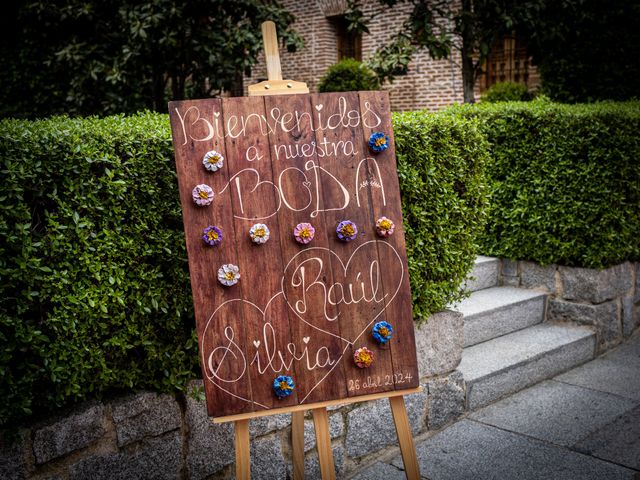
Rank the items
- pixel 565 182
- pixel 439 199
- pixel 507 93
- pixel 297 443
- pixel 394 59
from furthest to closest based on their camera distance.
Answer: pixel 507 93
pixel 394 59
pixel 565 182
pixel 439 199
pixel 297 443

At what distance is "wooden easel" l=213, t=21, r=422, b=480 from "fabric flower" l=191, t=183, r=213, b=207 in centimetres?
48

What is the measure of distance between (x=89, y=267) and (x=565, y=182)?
11.8 feet

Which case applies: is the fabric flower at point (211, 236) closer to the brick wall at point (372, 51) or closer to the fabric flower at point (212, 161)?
the fabric flower at point (212, 161)

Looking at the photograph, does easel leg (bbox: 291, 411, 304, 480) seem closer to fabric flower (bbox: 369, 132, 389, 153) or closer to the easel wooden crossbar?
the easel wooden crossbar

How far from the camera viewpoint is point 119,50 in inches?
261

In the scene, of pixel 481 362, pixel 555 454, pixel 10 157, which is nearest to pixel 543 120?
pixel 481 362

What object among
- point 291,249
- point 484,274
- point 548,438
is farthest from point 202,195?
point 484,274

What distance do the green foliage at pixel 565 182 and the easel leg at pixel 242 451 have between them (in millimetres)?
3274

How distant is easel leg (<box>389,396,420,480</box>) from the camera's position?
2.40 meters

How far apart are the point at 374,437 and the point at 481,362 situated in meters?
1.09

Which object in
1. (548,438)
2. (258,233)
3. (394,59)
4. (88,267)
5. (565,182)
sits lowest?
(548,438)

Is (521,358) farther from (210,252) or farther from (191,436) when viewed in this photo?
(210,252)

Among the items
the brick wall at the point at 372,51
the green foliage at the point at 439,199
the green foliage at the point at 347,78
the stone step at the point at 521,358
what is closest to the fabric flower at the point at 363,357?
the green foliage at the point at 439,199

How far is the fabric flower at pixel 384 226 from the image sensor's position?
2459mm
